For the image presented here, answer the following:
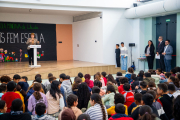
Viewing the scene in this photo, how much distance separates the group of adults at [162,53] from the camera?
28.7 ft

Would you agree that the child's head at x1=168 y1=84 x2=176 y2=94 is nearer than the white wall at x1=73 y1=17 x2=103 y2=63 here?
Yes

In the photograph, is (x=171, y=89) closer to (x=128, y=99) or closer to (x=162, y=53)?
(x=128, y=99)

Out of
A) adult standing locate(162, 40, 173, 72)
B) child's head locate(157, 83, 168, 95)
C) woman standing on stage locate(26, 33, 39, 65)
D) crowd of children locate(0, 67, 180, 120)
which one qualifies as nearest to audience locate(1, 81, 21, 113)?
crowd of children locate(0, 67, 180, 120)

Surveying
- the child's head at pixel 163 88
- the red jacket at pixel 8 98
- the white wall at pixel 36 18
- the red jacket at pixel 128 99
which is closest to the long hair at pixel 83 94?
the red jacket at pixel 128 99

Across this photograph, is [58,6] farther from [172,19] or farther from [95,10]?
[172,19]

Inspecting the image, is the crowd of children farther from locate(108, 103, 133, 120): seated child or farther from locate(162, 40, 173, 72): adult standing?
locate(162, 40, 173, 72): adult standing

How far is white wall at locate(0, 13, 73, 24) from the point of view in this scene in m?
12.0

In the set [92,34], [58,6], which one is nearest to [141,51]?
[92,34]

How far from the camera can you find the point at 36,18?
12719 millimetres

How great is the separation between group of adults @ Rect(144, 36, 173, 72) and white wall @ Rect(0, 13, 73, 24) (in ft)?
19.5

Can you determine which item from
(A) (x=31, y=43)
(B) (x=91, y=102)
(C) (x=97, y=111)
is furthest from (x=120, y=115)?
(A) (x=31, y=43)

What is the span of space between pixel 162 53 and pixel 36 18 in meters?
7.60

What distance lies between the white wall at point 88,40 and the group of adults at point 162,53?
2441mm

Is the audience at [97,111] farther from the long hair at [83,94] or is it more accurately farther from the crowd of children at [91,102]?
the long hair at [83,94]
